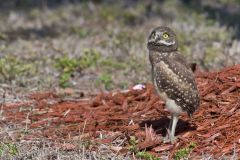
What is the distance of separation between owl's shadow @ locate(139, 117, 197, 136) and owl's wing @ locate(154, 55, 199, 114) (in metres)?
0.58

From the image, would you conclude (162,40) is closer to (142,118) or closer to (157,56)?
(157,56)

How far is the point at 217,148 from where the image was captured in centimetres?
785

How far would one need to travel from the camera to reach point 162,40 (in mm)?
7914

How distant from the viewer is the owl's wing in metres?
7.81

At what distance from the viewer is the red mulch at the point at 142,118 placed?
26.5 feet

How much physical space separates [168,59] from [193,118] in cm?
107

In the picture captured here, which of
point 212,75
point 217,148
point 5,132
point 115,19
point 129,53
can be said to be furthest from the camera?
point 115,19

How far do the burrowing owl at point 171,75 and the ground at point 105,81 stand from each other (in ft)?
1.45

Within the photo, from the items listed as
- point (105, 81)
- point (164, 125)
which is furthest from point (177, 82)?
point (105, 81)

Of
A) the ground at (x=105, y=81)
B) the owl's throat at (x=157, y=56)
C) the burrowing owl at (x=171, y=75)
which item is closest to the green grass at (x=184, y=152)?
the ground at (x=105, y=81)

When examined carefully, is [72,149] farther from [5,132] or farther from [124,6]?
[124,6]

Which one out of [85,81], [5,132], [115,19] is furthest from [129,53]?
[5,132]

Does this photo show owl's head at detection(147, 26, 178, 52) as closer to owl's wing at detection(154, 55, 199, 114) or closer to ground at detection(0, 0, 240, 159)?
owl's wing at detection(154, 55, 199, 114)

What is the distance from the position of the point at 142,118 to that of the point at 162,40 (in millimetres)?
1440
